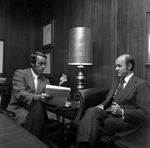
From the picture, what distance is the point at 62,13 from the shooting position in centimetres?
360

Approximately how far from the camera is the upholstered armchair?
50.9 inches

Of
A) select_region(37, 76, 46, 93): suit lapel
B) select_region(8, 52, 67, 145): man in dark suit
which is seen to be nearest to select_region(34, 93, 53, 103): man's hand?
select_region(8, 52, 67, 145): man in dark suit

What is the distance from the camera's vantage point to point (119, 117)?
1.76 metres

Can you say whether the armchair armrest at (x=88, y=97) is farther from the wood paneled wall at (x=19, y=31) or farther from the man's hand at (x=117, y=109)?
the wood paneled wall at (x=19, y=31)

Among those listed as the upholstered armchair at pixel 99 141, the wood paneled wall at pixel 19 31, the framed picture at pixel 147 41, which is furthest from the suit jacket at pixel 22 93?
the wood paneled wall at pixel 19 31

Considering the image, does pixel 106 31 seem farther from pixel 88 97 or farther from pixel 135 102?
pixel 135 102

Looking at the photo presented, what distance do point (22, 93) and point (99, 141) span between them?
1.06m

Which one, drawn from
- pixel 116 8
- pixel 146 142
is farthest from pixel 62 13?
pixel 146 142

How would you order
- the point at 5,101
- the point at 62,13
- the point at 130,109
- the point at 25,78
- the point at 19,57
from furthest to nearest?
the point at 19,57, the point at 62,13, the point at 5,101, the point at 25,78, the point at 130,109

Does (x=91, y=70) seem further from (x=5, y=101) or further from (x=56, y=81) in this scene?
(x=5, y=101)

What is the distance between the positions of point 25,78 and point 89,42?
3.44 feet

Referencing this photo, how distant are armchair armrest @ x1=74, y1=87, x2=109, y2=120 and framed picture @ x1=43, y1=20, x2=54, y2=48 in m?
2.00

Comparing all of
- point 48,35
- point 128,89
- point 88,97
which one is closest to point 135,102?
point 128,89

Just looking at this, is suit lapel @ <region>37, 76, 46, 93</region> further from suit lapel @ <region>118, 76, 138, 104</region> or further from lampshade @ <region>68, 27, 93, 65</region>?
suit lapel @ <region>118, 76, 138, 104</region>
